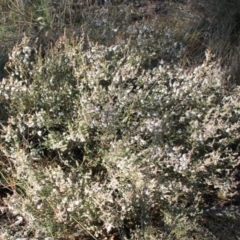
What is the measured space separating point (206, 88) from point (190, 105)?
134mm

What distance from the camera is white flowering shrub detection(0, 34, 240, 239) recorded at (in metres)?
2.12

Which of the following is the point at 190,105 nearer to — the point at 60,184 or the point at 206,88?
the point at 206,88

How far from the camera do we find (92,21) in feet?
11.9

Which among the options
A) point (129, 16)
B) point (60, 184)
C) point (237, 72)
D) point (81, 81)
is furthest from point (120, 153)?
point (129, 16)

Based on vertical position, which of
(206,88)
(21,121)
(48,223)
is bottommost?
(48,223)

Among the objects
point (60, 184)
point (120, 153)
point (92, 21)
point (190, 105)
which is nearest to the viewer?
point (60, 184)

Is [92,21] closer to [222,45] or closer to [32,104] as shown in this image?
[222,45]

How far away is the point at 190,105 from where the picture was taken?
2.60 m

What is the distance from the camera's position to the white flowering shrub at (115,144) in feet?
6.95

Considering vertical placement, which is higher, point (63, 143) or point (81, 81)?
point (81, 81)

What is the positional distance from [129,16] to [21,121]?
1.70 metres

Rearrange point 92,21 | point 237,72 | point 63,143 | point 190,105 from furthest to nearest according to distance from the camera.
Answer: point 92,21
point 237,72
point 190,105
point 63,143

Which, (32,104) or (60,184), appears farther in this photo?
(32,104)

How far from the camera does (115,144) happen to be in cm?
229
